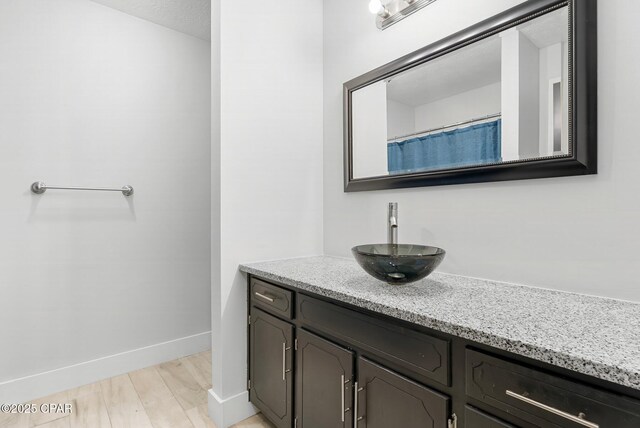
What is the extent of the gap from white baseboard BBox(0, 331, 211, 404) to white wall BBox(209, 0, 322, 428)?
2.73 ft

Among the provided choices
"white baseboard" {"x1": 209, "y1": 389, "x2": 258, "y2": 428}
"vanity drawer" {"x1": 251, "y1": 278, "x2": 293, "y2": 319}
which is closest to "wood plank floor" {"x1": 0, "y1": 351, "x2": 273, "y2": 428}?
"white baseboard" {"x1": 209, "y1": 389, "x2": 258, "y2": 428}

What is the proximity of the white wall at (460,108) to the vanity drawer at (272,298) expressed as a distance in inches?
39.9

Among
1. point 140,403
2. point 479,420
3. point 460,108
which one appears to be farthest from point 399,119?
point 140,403

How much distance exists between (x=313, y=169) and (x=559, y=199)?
1303 millimetres

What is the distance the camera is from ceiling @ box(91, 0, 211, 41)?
2.09m

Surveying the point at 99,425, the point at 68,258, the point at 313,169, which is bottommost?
the point at 99,425

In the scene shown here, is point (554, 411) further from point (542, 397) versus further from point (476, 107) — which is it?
point (476, 107)

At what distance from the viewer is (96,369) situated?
2.06 meters

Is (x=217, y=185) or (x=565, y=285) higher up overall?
(x=217, y=185)

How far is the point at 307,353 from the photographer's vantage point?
131 cm

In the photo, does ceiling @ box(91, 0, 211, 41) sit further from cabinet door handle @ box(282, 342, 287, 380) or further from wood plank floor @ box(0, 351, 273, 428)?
wood plank floor @ box(0, 351, 273, 428)

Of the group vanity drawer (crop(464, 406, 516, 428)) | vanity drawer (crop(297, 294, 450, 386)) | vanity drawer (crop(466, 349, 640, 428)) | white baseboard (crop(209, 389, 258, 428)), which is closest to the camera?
vanity drawer (crop(466, 349, 640, 428))

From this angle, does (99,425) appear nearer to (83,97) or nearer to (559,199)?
(83,97)

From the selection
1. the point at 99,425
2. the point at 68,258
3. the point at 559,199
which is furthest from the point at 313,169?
the point at 99,425
